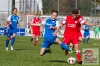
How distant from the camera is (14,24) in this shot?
22.9m

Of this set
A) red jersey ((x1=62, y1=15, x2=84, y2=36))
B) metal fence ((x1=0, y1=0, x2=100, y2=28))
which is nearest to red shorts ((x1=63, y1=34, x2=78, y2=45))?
red jersey ((x1=62, y1=15, x2=84, y2=36))

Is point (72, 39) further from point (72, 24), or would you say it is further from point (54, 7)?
point (54, 7)

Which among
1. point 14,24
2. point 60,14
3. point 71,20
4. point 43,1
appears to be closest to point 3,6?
point 43,1

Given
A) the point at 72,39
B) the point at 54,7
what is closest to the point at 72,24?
the point at 72,39

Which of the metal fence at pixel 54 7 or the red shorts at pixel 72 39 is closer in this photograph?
the red shorts at pixel 72 39

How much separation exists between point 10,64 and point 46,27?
2.67m

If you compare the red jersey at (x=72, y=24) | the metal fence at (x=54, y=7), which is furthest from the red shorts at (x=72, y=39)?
the metal fence at (x=54, y=7)

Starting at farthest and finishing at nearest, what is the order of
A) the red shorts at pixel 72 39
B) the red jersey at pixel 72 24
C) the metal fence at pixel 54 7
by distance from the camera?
the metal fence at pixel 54 7 → the red jersey at pixel 72 24 → the red shorts at pixel 72 39

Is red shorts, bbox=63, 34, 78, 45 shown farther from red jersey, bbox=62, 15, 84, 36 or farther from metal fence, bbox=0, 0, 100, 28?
metal fence, bbox=0, 0, 100, 28

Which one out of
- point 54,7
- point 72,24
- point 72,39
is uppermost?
point 72,24

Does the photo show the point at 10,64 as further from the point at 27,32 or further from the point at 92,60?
the point at 27,32

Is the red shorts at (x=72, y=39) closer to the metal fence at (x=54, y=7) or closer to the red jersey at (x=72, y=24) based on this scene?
the red jersey at (x=72, y=24)

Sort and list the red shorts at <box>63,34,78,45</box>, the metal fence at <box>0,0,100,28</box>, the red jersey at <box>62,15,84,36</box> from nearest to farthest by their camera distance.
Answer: the red shorts at <box>63,34,78,45</box> < the red jersey at <box>62,15,84,36</box> < the metal fence at <box>0,0,100,28</box>

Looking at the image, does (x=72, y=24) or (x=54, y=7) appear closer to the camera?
(x=72, y=24)
